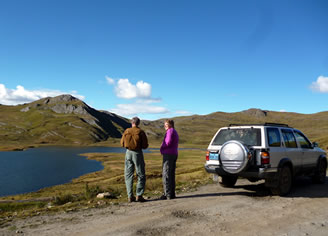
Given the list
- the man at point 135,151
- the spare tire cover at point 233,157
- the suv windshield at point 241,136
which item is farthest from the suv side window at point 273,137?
the man at point 135,151

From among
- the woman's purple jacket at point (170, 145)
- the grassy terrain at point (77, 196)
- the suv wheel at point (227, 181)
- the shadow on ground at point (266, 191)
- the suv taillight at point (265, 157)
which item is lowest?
the grassy terrain at point (77, 196)

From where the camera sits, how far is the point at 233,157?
9.77 metres

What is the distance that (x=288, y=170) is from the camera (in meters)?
10.9

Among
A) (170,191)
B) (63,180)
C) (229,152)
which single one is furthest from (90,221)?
(63,180)

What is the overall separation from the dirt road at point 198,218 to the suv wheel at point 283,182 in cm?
34

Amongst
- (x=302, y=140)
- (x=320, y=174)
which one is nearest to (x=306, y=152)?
(x=302, y=140)

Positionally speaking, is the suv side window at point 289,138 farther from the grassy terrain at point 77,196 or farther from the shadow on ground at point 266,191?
the grassy terrain at point 77,196

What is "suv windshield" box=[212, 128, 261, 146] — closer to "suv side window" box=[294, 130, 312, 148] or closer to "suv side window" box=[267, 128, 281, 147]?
"suv side window" box=[267, 128, 281, 147]

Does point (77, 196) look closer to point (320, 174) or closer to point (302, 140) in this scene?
point (302, 140)

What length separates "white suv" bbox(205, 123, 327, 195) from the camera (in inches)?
383

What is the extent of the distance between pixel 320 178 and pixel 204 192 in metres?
6.54

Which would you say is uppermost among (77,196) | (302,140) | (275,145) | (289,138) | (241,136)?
(241,136)

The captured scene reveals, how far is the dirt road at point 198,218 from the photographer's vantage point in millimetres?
6520

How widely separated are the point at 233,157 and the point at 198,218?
3.08 meters
